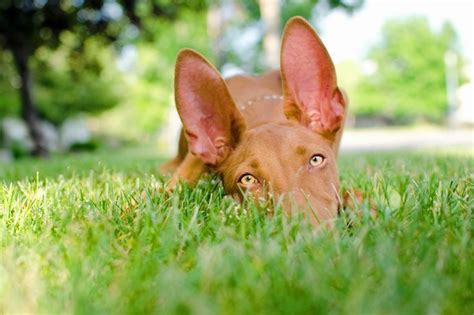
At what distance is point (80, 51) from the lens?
15.0 m

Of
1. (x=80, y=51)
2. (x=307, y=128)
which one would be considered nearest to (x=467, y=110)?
(x=80, y=51)

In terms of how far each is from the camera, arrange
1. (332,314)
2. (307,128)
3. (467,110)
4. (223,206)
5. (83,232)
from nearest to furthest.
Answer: (332,314)
(83,232)
(223,206)
(307,128)
(467,110)

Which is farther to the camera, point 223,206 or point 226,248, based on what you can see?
point 223,206

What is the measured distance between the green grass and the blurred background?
3.96 meters

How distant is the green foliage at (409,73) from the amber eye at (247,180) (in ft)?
179

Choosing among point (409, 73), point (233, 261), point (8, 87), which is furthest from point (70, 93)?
point (409, 73)

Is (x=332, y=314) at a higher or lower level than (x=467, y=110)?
higher

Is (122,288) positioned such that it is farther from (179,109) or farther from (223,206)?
(179,109)

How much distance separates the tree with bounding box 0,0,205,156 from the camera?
42.5ft

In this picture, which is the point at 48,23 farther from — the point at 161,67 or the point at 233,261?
the point at 161,67

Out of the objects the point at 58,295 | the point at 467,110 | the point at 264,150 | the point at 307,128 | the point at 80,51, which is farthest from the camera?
the point at 467,110

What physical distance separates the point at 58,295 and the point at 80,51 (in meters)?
14.4

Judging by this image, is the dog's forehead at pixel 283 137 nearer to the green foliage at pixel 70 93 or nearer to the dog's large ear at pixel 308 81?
the dog's large ear at pixel 308 81

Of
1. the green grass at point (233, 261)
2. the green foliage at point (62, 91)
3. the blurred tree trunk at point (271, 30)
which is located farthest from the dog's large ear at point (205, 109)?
the green foliage at point (62, 91)
